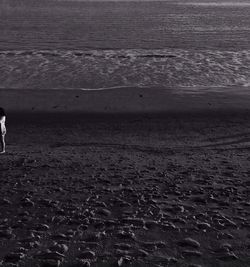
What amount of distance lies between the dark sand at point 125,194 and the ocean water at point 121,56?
7028 millimetres

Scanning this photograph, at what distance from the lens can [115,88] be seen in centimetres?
1852

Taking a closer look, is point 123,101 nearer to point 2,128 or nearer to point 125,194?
point 2,128

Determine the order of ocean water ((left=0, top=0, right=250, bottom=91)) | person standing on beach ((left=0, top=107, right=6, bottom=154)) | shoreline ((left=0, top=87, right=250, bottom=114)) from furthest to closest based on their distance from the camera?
1. ocean water ((left=0, top=0, right=250, bottom=91))
2. shoreline ((left=0, top=87, right=250, bottom=114))
3. person standing on beach ((left=0, top=107, right=6, bottom=154))

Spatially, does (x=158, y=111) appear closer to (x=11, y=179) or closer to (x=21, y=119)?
(x=21, y=119)

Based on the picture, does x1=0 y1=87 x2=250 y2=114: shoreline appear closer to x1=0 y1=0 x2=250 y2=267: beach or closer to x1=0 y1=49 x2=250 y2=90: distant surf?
x1=0 y1=0 x2=250 y2=267: beach

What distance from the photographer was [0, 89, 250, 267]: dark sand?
252 inches

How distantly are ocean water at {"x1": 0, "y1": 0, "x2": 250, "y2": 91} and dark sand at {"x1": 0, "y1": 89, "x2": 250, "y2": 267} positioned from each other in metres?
7.03

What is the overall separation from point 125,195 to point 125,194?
49mm

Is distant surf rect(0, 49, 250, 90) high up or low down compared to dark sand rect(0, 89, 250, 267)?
down

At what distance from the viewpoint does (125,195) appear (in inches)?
325

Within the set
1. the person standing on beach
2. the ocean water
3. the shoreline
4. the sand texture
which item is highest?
the person standing on beach

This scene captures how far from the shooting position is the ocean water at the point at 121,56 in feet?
65.9

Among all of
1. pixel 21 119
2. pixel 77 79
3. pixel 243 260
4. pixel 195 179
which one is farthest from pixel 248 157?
pixel 77 79

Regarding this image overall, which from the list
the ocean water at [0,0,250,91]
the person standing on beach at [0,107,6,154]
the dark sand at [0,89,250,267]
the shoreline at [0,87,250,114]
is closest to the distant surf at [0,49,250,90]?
the ocean water at [0,0,250,91]
